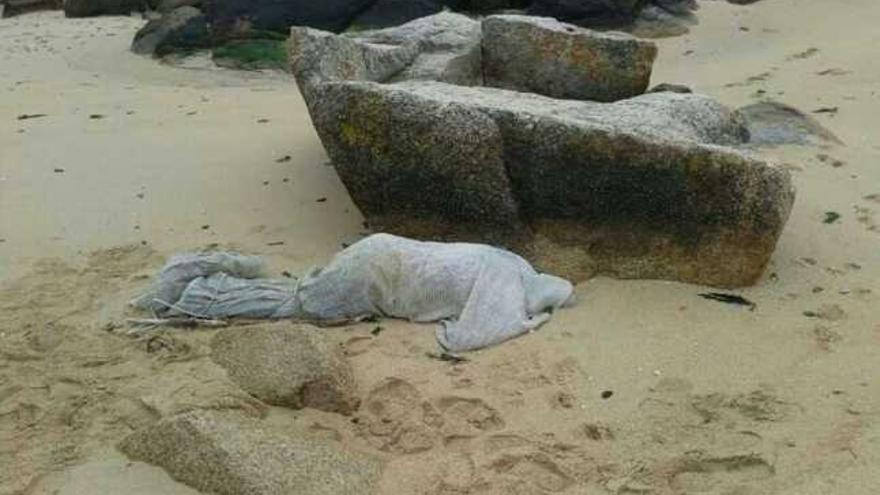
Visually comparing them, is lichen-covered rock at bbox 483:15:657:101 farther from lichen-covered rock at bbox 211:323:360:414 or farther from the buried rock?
lichen-covered rock at bbox 211:323:360:414

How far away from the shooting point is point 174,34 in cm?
1011

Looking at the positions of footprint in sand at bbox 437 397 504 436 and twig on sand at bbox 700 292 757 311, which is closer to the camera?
footprint in sand at bbox 437 397 504 436

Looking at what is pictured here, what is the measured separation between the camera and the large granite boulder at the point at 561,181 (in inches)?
176

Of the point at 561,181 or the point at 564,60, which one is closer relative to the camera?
the point at 561,181

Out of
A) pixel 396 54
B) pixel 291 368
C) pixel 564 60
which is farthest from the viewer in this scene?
pixel 396 54

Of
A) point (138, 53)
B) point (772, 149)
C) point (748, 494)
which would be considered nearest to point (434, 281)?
point (748, 494)

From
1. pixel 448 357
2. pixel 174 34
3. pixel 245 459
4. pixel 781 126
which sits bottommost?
pixel 174 34

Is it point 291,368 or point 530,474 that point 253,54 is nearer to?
point 291,368

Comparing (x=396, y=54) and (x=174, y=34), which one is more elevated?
(x=396, y=54)

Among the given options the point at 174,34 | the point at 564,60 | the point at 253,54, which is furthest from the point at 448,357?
the point at 174,34

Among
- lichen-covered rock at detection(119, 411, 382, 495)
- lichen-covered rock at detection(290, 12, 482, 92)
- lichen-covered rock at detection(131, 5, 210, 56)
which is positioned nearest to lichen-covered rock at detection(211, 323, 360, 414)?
lichen-covered rock at detection(119, 411, 382, 495)

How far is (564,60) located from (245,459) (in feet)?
12.4

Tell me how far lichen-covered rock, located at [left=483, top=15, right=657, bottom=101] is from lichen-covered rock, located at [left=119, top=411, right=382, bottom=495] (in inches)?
136

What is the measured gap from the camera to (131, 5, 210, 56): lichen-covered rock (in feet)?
32.9
